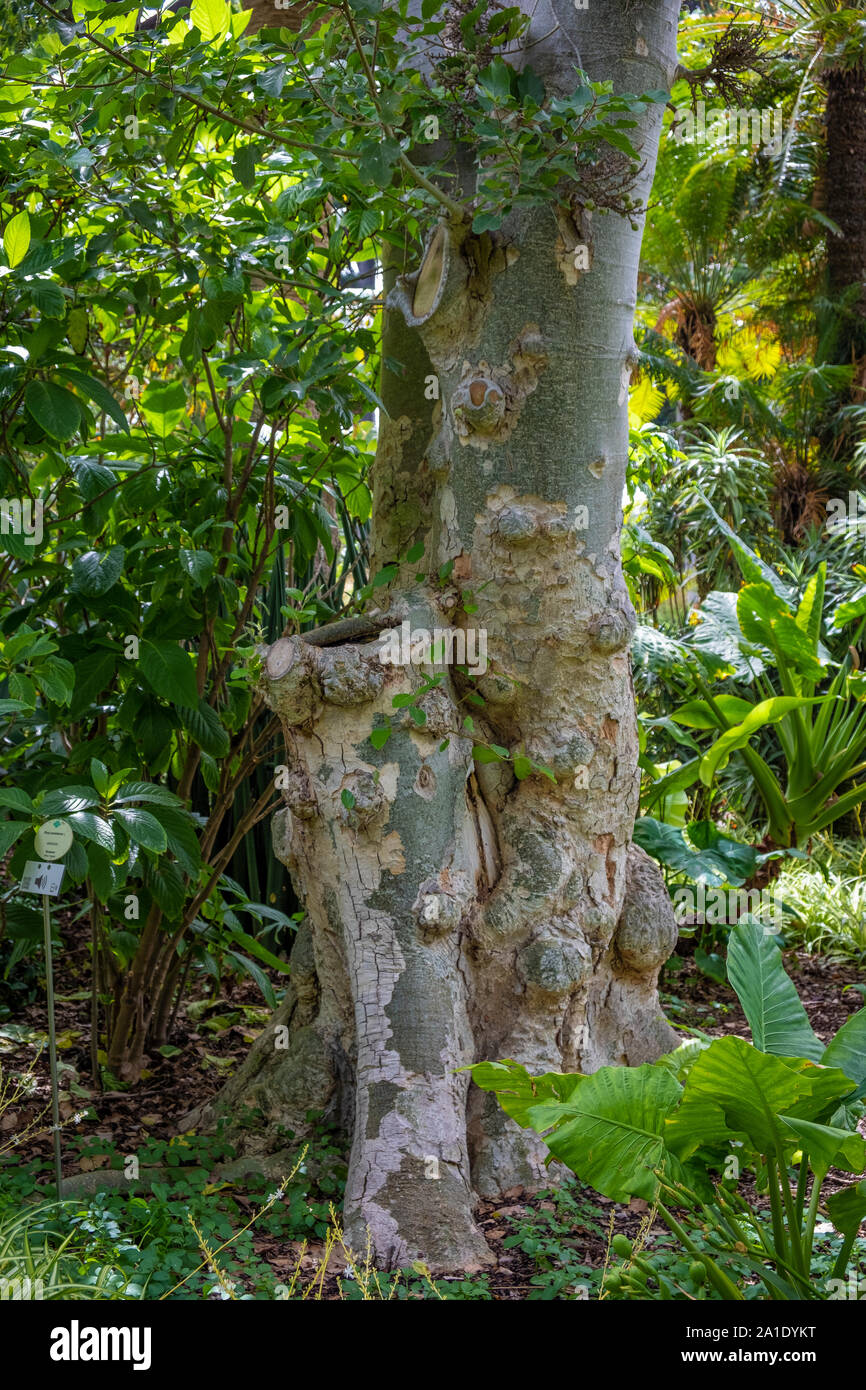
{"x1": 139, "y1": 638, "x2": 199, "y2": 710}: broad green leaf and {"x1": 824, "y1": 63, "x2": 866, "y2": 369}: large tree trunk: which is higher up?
{"x1": 824, "y1": 63, "x2": 866, "y2": 369}: large tree trunk

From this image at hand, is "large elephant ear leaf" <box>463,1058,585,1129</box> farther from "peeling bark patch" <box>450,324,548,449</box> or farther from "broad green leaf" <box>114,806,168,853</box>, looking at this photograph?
"peeling bark patch" <box>450,324,548,449</box>

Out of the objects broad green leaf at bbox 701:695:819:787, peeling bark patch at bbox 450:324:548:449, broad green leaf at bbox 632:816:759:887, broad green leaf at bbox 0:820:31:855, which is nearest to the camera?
broad green leaf at bbox 0:820:31:855

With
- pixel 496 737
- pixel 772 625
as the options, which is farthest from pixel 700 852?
pixel 496 737

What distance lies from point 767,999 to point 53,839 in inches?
63.3

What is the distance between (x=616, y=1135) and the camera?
2113 millimetres

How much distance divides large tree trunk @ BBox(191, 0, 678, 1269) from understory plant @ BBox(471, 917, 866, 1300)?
0.66 metres

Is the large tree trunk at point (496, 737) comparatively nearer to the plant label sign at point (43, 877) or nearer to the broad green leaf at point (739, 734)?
the plant label sign at point (43, 877)

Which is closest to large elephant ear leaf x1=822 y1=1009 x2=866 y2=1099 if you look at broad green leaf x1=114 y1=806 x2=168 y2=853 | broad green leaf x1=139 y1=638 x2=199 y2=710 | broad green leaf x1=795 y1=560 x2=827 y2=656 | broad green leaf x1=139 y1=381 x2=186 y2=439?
broad green leaf x1=114 y1=806 x2=168 y2=853

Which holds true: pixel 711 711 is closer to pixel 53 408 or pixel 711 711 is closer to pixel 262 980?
pixel 262 980

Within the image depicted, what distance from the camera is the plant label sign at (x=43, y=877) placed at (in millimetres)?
2564

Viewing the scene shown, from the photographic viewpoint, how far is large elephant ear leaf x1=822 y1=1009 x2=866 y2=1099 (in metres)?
2.20

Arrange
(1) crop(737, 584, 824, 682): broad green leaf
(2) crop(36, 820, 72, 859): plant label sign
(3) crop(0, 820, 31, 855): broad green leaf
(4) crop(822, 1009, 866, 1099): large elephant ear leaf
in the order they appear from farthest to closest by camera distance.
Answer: (1) crop(737, 584, 824, 682): broad green leaf, (2) crop(36, 820, 72, 859): plant label sign, (3) crop(0, 820, 31, 855): broad green leaf, (4) crop(822, 1009, 866, 1099): large elephant ear leaf

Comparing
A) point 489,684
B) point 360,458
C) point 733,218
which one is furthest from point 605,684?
point 733,218

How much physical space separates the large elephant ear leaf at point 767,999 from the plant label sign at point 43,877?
1486mm
